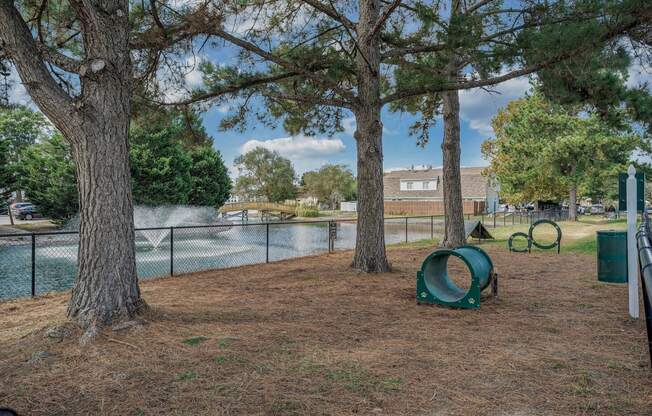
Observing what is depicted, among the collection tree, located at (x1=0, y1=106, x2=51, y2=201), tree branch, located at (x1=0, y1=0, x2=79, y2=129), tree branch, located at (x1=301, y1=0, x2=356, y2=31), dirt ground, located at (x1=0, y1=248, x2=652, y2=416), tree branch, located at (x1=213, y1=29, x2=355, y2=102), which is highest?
tree, located at (x1=0, y1=106, x2=51, y2=201)

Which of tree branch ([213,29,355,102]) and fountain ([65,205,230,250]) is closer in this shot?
tree branch ([213,29,355,102])

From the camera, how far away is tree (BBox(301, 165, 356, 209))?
56906 mm

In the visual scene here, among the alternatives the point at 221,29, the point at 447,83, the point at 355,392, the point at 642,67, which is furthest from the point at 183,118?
the point at 642,67

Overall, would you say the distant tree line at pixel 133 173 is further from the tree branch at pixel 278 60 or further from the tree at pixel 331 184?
the tree at pixel 331 184

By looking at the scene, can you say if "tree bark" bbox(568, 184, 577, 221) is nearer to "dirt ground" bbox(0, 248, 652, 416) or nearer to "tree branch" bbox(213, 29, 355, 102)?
"dirt ground" bbox(0, 248, 652, 416)

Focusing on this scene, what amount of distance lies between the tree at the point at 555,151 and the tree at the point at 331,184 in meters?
31.1

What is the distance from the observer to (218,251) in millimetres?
15016

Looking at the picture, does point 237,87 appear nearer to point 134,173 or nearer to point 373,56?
point 373,56

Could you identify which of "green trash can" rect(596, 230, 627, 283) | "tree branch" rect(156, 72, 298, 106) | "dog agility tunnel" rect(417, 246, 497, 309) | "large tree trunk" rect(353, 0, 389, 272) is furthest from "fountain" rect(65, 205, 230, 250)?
"green trash can" rect(596, 230, 627, 283)

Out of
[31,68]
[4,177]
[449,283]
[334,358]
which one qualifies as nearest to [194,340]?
[334,358]

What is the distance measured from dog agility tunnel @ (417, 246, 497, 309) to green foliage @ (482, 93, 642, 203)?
64.9 feet

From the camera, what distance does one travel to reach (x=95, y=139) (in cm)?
407

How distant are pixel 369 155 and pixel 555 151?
1962 centimetres

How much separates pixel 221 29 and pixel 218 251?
984 cm
